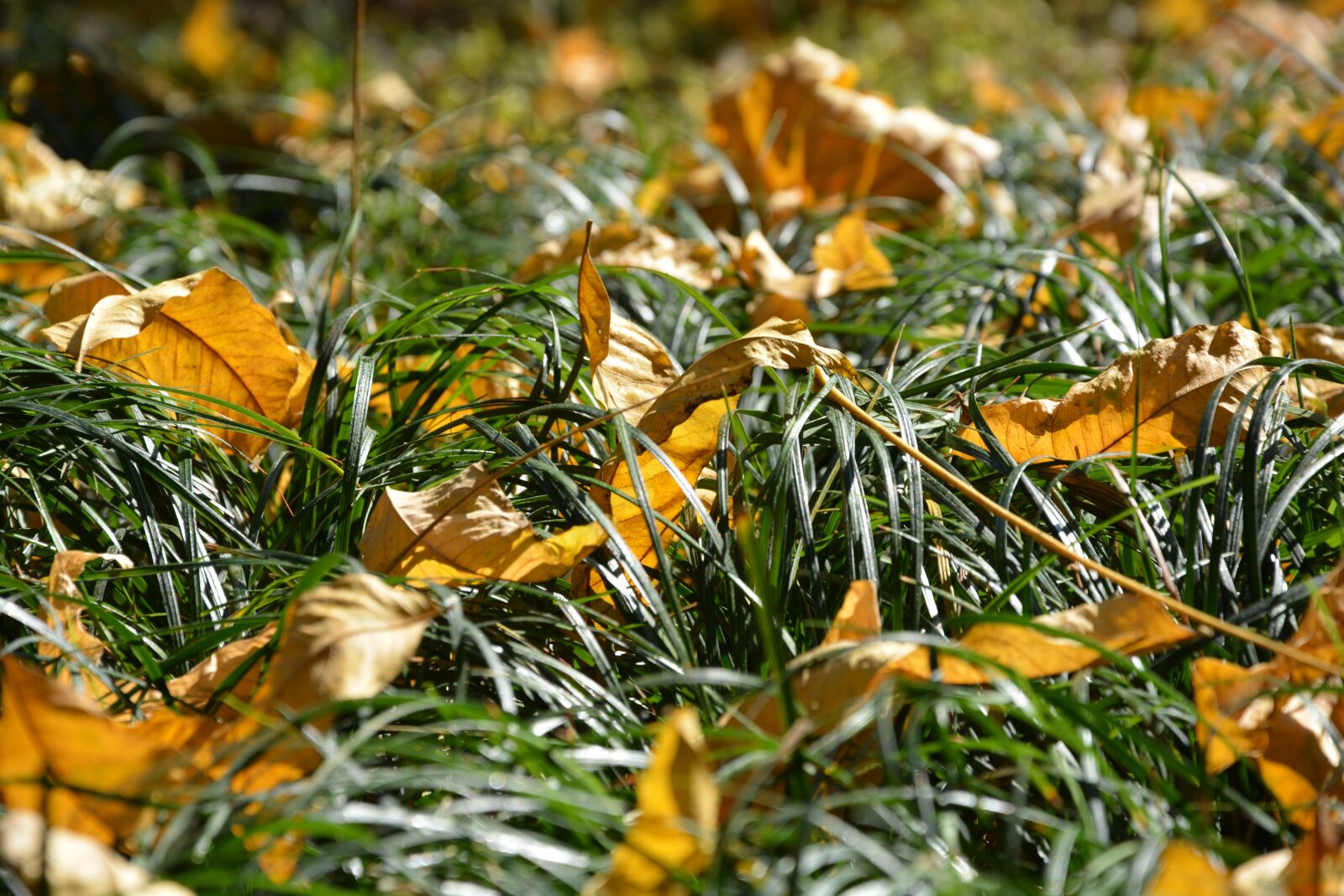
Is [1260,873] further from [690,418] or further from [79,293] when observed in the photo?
[79,293]

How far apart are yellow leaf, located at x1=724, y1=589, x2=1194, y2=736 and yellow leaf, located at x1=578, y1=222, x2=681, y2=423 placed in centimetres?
40

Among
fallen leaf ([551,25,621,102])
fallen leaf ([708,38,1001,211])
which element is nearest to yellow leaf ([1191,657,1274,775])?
fallen leaf ([708,38,1001,211])

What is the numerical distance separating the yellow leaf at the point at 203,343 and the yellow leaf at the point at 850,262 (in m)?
0.83

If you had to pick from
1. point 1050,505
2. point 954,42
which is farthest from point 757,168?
point 954,42

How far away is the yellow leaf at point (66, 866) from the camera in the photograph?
0.75m

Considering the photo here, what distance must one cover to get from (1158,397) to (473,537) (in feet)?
2.46

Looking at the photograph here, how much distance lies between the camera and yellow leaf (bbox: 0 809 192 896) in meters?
0.75

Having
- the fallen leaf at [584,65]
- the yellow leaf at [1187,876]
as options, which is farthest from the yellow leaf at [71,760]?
the fallen leaf at [584,65]

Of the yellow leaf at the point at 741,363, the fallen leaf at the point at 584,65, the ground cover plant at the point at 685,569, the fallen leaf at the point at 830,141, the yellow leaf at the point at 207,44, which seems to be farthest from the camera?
the fallen leaf at the point at 584,65

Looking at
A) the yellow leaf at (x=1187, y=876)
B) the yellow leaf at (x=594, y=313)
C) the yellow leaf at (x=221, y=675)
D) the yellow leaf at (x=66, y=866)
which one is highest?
the yellow leaf at (x=594, y=313)

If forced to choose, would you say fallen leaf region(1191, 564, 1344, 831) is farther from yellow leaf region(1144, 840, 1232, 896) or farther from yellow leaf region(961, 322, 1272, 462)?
yellow leaf region(961, 322, 1272, 462)

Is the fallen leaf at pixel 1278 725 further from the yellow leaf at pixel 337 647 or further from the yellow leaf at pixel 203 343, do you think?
the yellow leaf at pixel 203 343

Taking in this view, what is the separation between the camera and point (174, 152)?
3021 millimetres

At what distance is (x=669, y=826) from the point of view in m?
0.76
